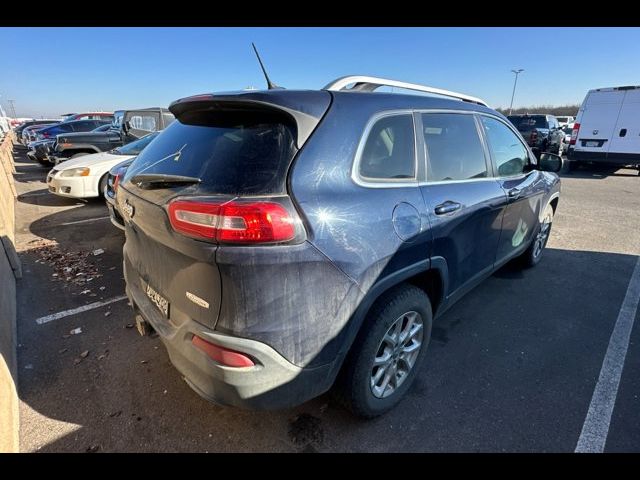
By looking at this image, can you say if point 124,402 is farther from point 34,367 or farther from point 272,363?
point 272,363

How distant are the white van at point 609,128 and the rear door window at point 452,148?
37.5ft

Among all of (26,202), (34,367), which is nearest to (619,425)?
(34,367)

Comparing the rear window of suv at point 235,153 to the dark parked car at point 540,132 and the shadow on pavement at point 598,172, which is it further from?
the dark parked car at point 540,132

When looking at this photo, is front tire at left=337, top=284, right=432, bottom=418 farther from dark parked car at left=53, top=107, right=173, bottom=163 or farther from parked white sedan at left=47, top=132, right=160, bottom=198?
dark parked car at left=53, top=107, right=173, bottom=163

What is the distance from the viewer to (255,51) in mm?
2680

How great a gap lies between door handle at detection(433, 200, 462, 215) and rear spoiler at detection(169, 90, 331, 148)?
97 centimetres

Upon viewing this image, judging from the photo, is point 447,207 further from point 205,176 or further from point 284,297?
point 205,176

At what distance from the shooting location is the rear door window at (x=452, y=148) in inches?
90.5

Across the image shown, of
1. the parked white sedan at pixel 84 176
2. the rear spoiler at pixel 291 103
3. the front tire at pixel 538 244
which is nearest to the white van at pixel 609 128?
the front tire at pixel 538 244

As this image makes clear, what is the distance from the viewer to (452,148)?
2.53m

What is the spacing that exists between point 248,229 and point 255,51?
1.86 metres
